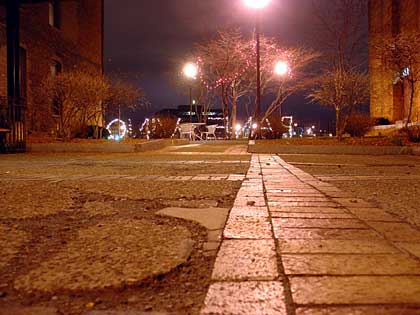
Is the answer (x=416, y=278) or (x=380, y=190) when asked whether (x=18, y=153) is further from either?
(x=416, y=278)

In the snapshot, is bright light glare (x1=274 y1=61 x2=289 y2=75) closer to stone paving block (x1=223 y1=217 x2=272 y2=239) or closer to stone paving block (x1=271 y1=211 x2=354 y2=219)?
stone paving block (x1=271 y1=211 x2=354 y2=219)

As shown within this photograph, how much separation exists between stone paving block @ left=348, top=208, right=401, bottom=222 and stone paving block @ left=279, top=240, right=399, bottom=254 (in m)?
0.58

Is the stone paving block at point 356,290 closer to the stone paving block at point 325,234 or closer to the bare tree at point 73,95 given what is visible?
Answer: the stone paving block at point 325,234

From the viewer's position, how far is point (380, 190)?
403 centimetres

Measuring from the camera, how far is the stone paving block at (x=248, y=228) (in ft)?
7.31

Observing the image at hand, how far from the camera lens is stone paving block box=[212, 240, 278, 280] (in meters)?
1.64

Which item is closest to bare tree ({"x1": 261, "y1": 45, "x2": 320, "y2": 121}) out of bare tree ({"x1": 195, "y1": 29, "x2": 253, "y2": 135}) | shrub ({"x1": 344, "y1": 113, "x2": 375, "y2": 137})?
bare tree ({"x1": 195, "y1": 29, "x2": 253, "y2": 135})

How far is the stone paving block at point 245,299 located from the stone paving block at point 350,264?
0.66ft

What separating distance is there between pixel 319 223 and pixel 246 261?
925 millimetres

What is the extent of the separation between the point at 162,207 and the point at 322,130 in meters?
37.2

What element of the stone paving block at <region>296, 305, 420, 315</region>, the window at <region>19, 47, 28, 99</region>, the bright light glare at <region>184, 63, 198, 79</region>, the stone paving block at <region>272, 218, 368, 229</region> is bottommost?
the stone paving block at <region>296, 305, 420, 315</region>

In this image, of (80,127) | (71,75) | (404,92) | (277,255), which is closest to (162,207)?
(277,255)

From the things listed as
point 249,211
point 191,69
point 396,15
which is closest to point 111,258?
point 249,211

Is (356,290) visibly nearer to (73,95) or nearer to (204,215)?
(204,215)
